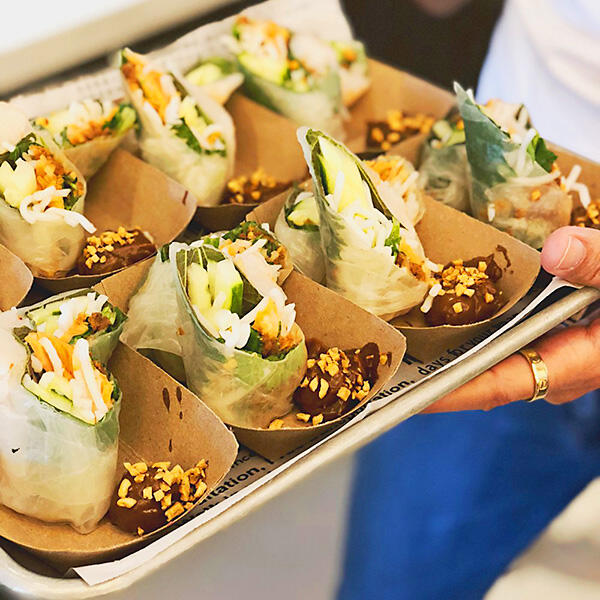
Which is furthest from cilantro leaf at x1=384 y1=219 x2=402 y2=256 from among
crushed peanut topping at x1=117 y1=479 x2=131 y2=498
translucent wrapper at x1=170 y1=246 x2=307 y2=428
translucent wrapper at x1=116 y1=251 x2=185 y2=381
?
crushed peanut topping at x1=117 y1=479 x2=131 y2=498

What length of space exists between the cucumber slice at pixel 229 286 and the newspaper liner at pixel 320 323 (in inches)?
7.3

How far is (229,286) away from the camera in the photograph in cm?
147

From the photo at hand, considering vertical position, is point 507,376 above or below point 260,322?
below

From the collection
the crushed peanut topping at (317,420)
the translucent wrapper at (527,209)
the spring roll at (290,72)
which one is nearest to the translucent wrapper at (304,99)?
the spring roll at (290,72)

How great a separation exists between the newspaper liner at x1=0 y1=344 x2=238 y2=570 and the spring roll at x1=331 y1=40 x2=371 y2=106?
1197mm

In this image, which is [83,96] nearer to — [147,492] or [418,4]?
[147,492]

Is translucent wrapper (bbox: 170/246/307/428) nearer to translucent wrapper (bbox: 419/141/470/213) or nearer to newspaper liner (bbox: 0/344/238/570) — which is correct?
newspaper liner (bbox: 0/344/238/570)

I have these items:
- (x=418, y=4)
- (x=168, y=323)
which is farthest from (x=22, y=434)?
(x=418, y=4)

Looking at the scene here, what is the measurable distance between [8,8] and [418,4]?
1.68 metres

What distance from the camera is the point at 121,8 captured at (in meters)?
2.26

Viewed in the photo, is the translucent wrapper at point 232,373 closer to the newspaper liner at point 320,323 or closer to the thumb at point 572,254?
the newspaper liner at point 320,323

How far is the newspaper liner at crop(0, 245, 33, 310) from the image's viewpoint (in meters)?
1.61

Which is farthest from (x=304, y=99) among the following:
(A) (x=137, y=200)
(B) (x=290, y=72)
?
(A) (x=137, y=200)

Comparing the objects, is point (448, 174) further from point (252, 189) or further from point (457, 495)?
point (457, 495)
